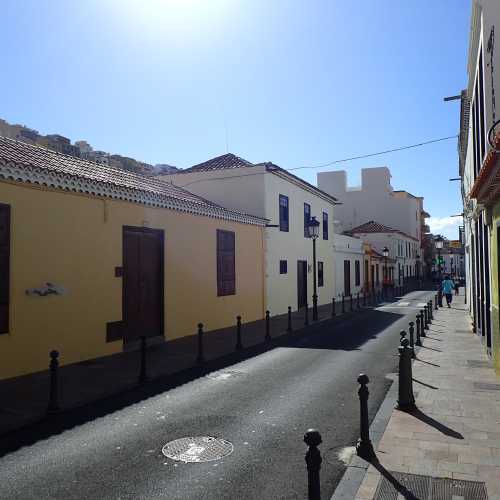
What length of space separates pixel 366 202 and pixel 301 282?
3483 centimetres

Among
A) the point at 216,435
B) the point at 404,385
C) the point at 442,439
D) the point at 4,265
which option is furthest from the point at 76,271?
the point at 442,439

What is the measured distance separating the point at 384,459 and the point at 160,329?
923cm

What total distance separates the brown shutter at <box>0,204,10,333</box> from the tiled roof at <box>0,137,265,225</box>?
737 millimetres

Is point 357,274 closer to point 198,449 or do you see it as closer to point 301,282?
point 301,282

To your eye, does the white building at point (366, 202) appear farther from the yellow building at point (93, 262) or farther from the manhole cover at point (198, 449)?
the manhole cover at point (198, 449)

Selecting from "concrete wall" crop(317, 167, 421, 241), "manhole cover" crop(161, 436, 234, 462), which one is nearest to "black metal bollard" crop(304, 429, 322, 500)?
"manhole cover" crop(161, 436, 234, 462)

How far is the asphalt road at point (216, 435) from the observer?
180 inches

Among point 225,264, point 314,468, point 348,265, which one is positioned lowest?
point 314,468

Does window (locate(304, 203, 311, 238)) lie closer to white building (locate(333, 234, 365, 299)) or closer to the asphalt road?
white building (locate(333, 234, 365, 299))

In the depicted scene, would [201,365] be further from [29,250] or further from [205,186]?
[205,186]

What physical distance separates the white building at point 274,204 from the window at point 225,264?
3.17m

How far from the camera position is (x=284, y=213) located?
74.2ft

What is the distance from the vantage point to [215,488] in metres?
4.54

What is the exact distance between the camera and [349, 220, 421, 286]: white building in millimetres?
48469
